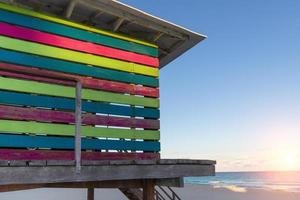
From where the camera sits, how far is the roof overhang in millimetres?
8203

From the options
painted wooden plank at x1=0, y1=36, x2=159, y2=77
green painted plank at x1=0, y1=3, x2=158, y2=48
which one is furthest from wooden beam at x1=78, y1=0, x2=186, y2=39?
painted wooden plank at x1=0, y1=36, x2=159, y2=77

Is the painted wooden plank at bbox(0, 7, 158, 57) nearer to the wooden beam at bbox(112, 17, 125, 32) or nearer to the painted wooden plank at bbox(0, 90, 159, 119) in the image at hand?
the wooden beam at bbox(112, 17, 125, 32)

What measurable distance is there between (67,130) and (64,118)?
0.78 feet

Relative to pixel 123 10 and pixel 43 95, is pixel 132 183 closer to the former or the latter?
pixel 43 95

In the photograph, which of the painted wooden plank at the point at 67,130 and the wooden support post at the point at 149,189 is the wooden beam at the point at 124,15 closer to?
the painted wooden plank at the point at 67,130

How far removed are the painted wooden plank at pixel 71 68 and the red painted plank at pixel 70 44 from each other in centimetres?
32

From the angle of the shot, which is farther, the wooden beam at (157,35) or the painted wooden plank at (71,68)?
the wooden beam at (157,35)

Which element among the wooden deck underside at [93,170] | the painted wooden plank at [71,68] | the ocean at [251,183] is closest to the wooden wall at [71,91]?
the painted wooden plank at [71,68]

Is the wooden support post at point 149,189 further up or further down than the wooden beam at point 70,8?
further down

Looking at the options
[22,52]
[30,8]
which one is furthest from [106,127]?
[30,8]

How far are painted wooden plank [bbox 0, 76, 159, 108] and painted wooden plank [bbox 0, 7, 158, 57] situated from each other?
1093 mm

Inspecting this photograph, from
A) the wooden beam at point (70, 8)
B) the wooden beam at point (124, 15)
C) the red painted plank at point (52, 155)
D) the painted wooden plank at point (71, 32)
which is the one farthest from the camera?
the wooden beam at point (124, 15)

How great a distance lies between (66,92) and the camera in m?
7.63

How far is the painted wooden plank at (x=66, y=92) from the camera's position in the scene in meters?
6.95
